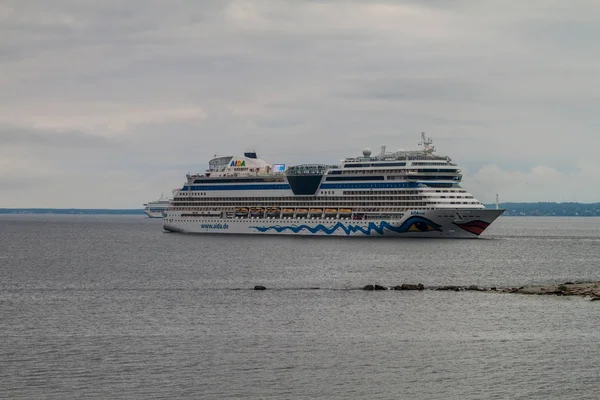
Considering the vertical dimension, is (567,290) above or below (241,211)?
below

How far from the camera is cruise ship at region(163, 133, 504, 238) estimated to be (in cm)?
12438

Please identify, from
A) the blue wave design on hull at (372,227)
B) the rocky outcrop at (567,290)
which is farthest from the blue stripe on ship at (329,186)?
the rocky outcrop at (567,290)

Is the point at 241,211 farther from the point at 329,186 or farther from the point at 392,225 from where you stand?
the point at 392,225

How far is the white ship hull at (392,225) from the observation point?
406 ft

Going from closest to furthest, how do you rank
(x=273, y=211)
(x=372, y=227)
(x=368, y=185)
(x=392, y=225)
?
(x=392, y=225) → (x=372, y=227) → (x=368, y=185) → (x=273, y=211)

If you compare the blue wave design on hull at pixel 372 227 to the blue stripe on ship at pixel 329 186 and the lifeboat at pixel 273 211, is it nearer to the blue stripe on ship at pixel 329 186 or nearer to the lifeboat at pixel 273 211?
the lifeboat at pixel 273 211

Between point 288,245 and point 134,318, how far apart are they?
70563mm

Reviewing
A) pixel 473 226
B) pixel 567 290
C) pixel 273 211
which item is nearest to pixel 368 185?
pixel 473 226

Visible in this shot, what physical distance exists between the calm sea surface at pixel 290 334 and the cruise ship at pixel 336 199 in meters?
33.3

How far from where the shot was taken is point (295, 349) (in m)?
44.8

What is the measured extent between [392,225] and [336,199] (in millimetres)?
11448

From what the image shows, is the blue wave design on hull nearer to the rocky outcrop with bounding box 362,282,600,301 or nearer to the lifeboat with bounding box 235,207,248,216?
the lifeboat with bounding box 235,207,248,216

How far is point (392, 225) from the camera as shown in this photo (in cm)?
12606

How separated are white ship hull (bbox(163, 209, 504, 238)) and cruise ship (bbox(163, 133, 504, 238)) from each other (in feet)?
0.44
